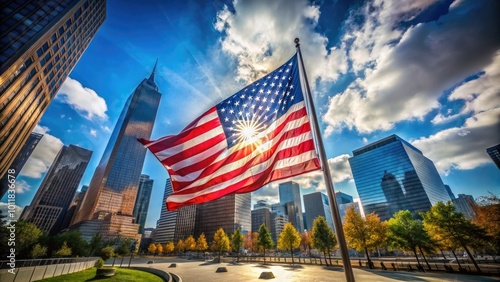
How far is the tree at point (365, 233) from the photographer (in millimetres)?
31656

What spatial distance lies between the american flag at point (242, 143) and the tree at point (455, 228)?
30.2m

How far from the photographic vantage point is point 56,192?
174 m

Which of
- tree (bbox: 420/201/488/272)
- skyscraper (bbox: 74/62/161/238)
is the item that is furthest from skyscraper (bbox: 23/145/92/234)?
tree (bbox: 420/201/488/272)

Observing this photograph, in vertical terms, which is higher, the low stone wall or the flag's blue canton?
the flag's blue canton

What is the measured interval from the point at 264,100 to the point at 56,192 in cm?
24670

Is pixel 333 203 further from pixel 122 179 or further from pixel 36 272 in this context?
pixel 122 179

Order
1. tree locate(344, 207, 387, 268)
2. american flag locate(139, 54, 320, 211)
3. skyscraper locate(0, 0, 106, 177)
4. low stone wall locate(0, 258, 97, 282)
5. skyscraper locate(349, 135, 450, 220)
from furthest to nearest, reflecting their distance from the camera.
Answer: skyscraper locate(349, 135, 450, 220), skyscraper locate(0, 0, 106, 177), tree locate(344, 207, 387, 268), low stone wall locate(0, 258, 97, 282), american flag locate(139, 54, 320, 211)

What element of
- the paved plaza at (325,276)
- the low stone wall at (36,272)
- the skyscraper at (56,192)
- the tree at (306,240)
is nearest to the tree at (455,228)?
the paved plaza at (325,276)

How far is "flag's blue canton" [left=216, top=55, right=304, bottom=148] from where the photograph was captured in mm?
8125

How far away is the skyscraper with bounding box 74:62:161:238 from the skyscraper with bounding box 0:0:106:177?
114 meters

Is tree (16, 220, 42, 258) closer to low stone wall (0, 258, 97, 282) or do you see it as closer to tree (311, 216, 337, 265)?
low stone wall (0, 258, 97, 282)

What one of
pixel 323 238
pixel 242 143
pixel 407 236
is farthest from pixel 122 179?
pixel 242 143

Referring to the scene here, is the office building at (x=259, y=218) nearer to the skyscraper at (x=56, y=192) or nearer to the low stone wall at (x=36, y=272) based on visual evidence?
the skyscraper at (x=56, y=192)

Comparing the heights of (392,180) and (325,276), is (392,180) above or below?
above
